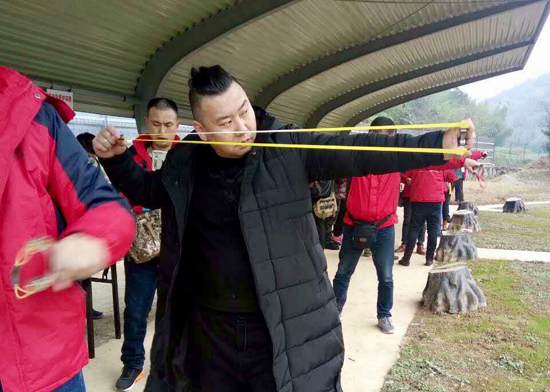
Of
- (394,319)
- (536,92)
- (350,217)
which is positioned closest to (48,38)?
(350,217)

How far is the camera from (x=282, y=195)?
1.72 meters

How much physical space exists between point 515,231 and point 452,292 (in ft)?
23.0

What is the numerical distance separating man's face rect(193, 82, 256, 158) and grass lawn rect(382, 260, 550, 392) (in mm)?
2514

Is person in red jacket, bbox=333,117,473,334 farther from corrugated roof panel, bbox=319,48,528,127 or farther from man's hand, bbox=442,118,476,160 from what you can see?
corrugated roof panel, bbox=319,48,528,127

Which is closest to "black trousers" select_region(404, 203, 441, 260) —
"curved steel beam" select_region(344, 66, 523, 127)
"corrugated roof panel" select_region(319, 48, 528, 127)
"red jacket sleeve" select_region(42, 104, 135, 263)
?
"red jacket sleeve" select_region(42, 104, 135, 263)

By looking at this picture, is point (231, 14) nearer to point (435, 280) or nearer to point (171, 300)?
point (435, 280)

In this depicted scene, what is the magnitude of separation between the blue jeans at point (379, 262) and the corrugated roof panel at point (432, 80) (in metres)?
8.62

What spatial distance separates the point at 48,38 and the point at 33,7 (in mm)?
532

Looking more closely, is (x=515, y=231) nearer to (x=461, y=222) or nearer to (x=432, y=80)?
(x=461, y=222)

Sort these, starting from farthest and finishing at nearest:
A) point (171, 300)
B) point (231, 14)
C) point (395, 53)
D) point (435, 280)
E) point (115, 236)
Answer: point (395, 53)
point (231, 14)
point (435, 280)
point (171, 300)
point (115, 236)

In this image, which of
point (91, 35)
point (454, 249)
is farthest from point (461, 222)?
→ point (91, 35)

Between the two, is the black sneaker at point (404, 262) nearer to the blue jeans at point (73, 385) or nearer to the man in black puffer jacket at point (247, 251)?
the man in black puffer jacket at point (247, 251)

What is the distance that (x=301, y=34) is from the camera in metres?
7.36

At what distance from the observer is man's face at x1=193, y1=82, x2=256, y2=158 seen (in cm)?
175
